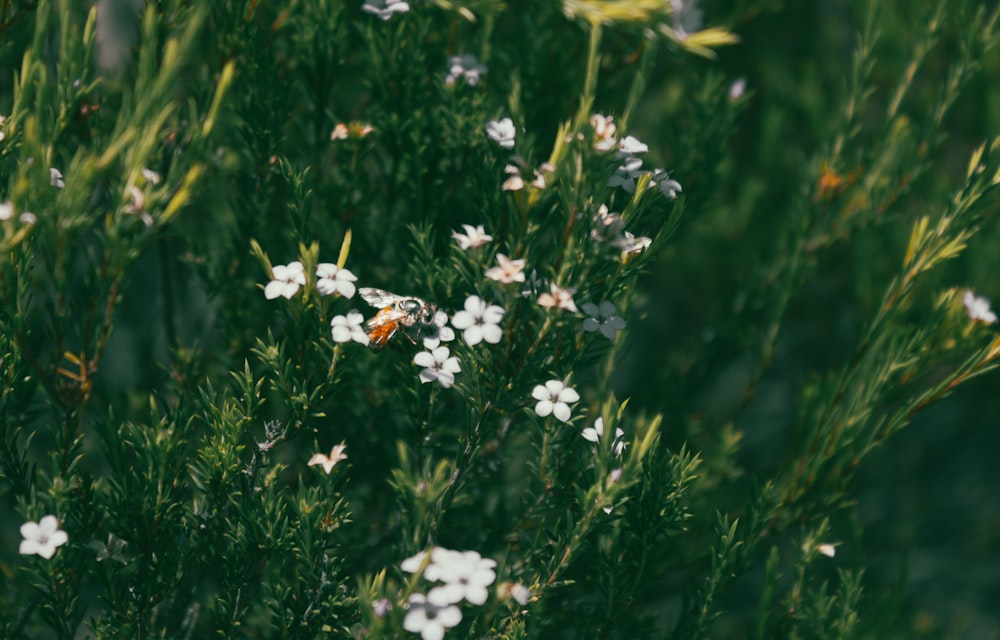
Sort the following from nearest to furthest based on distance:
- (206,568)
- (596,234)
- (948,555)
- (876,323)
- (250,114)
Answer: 1. (596,234)
2. (206,568)
3. (250,114)
4. (876,323)
5. (948,555)

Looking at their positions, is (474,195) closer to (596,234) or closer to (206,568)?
(596,234)

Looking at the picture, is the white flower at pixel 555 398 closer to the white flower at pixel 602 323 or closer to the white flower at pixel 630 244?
the white flower at pixel 602 323

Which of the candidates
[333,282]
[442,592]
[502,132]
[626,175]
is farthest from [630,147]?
[442,592]

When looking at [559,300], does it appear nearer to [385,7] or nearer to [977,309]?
[385,7]

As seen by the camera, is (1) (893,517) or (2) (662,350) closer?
(1) (893,517)

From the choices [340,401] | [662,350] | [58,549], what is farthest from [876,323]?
[58,549]

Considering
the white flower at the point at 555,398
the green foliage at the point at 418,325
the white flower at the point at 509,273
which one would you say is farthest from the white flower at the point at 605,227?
the white flower at the point at 555,398
